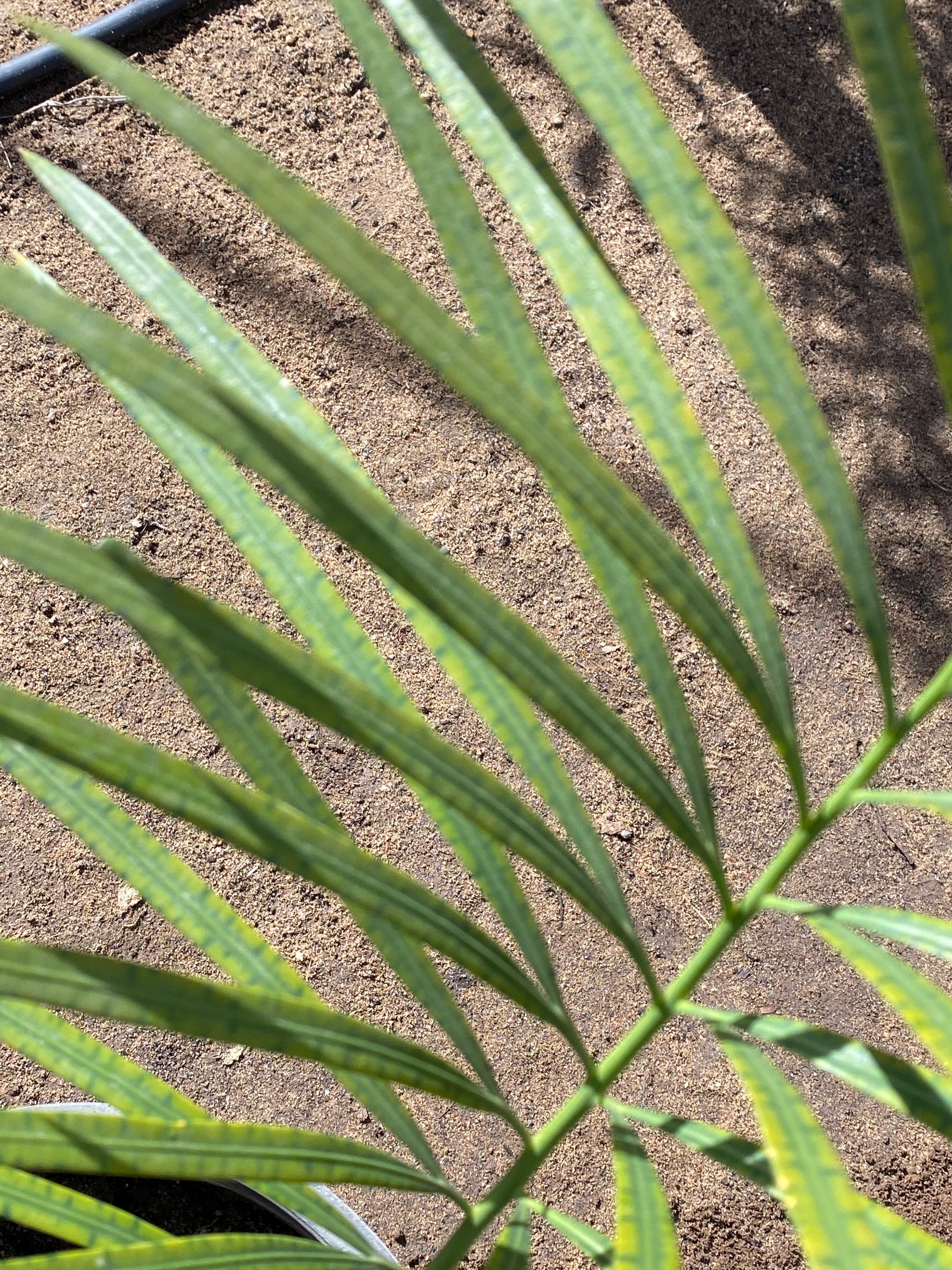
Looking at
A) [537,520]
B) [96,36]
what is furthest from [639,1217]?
[96,36]

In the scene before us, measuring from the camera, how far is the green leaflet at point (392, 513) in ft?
1.23

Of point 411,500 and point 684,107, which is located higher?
point 684,107

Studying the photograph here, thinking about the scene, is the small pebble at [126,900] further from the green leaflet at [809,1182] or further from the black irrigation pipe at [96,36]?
the black irrigation pipe at [96,36]

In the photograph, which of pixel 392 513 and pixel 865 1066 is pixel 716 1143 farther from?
pixel 392 513

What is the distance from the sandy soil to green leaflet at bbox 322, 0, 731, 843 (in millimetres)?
807

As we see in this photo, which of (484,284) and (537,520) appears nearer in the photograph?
(484,284)

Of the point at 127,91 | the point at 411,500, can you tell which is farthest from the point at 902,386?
the point at 127,91

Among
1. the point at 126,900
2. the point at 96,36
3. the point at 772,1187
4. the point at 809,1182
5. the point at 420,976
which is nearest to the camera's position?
the point at 809,1182

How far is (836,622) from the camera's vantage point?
1.45 meters

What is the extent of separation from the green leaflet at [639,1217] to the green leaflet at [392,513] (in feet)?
0.59

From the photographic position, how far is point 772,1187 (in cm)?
49

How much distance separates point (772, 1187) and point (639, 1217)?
0.07 meters

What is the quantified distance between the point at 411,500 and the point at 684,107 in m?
0.82

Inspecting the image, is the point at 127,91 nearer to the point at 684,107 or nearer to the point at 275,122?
the point at 275,122
